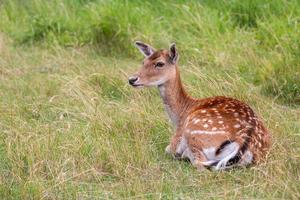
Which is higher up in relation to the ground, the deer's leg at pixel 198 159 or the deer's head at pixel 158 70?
the deer's head at pixel 158 70

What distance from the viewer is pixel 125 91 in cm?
836

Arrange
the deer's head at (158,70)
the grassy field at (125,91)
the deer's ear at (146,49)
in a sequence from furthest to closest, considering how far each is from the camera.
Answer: the deer's ear at (146,49) < the deer's head at (158,70) < the grassy field at (125,91)

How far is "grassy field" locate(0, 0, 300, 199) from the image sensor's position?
583cm

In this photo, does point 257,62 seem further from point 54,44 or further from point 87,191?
point 87,191

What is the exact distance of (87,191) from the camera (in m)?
5.79

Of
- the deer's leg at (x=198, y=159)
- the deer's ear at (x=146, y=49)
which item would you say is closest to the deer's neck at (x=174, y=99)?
the deer's ear at (x=146, y=49)

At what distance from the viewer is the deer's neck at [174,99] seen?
7.11 m

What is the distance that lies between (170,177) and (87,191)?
0.66m

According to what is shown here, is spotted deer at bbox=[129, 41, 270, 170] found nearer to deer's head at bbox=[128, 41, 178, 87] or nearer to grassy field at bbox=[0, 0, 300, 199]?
deer's head at bbox=[128, 41, 178, 87]

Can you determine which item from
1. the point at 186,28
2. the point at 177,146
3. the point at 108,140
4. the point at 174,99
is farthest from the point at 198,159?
the point at 186,28

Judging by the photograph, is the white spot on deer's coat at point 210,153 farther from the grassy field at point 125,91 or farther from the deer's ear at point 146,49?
the deer's ear at point 146,49

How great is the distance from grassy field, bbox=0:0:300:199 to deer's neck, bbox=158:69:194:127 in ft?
0.48

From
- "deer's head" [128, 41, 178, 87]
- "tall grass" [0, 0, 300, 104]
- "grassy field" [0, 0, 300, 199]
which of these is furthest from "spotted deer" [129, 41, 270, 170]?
"tall grass" [0, 0, 300, 104]

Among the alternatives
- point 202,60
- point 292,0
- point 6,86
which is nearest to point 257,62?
point 202,60
